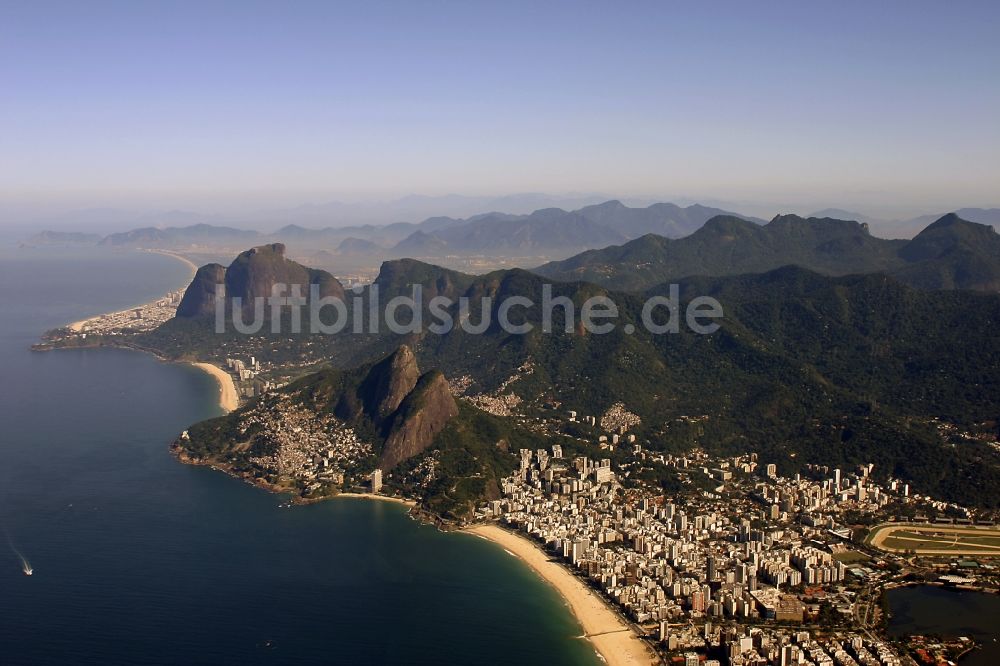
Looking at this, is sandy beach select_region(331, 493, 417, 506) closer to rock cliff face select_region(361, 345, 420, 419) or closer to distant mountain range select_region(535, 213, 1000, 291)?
rock cliff face select_region(361, 345, 420, 419)

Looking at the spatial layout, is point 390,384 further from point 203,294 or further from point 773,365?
point 203,294

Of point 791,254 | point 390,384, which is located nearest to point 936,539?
point 390,384

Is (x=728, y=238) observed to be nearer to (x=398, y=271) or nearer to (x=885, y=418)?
(x=398, y=271)

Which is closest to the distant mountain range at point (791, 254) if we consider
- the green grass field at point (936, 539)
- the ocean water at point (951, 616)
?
the green grass field at point (936, 539)

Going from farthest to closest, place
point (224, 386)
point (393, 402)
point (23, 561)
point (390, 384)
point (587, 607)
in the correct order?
point (224, 386)
point (390, 384)
point (393, 402)
point (23, 561)
point (587, 607)

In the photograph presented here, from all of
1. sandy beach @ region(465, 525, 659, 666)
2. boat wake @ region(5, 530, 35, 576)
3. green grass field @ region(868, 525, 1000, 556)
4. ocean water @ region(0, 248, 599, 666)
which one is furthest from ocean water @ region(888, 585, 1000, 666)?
boat wake @ region(5, 530, 35, 576)

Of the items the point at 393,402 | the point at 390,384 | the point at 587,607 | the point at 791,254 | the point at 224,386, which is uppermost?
the point at 791,254

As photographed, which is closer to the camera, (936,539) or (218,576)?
(218,576)
